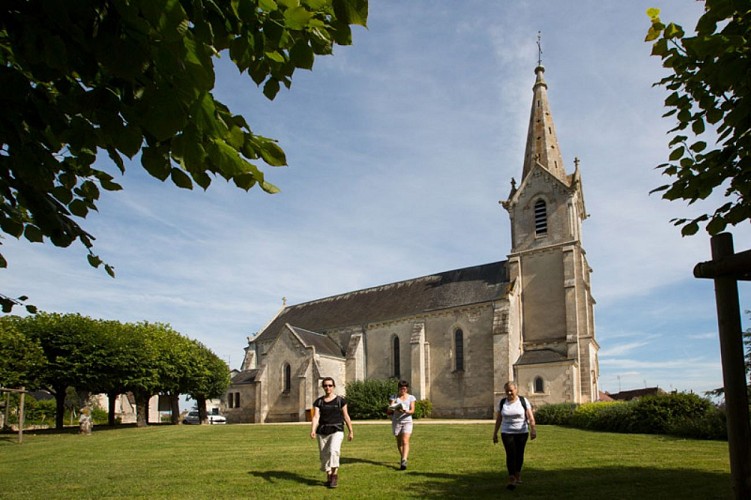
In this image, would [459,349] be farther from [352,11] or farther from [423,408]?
[352,11]

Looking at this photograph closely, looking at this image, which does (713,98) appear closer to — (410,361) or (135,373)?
(135,373)

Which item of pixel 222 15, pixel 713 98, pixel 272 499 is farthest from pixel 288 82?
pixel 272 499

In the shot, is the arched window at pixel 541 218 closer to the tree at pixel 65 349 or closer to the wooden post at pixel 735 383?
the tree at pixel 65 349

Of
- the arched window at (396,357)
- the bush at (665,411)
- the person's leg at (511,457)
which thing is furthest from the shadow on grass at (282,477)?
the arched window at (396,357)

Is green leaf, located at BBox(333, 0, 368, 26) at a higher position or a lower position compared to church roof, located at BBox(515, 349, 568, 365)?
higher

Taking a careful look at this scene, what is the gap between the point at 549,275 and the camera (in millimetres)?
36188

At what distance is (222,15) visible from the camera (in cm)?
327

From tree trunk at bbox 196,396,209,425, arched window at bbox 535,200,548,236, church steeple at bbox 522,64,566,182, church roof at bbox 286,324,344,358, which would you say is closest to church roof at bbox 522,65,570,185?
church steeple at bbox 522,64,566,182

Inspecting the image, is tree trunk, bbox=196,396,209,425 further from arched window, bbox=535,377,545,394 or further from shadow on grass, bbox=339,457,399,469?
shadow on grass, bbox=339,457,399,469

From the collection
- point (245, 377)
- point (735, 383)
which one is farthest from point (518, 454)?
point (245, 377)

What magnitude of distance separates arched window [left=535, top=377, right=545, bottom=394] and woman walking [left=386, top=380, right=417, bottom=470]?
23.5m

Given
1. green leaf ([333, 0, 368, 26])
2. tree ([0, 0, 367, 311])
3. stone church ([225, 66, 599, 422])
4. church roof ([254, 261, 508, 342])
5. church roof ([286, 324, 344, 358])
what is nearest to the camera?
tree ([0, 0, 367, 311])

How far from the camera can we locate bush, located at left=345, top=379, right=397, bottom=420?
36.2 m

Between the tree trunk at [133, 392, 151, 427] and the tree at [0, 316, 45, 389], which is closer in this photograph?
the tree at [0, 316, 45, 389]
